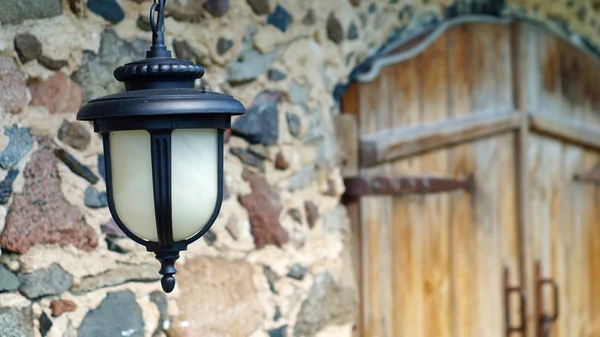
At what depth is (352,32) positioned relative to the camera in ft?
7.48

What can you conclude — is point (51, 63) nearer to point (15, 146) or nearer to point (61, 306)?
point (15, 146)

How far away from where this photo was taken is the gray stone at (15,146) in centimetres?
153

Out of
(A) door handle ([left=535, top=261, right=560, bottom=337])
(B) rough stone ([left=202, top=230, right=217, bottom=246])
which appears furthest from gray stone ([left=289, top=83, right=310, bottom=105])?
→ (A) door handle ([left=535, top=261, right=560, bottom=337])

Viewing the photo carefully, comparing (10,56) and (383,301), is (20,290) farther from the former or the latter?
(383,301)

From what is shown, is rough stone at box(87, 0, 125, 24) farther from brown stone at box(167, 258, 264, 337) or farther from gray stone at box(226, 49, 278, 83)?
Result: brown stone at box(167, 258, 264, 337)

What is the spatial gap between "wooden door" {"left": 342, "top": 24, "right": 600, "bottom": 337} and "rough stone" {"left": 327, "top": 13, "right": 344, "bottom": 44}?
15 cm

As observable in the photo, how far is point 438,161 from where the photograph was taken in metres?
2.49

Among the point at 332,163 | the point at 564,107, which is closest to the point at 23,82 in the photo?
the point at 332,163

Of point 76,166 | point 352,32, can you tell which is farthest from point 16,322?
point 352,32

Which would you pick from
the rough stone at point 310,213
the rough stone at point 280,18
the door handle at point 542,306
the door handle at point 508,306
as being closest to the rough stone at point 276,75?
the rough stone at point 280,18

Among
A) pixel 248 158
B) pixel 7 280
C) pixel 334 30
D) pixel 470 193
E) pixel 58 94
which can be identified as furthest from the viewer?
pixel 470 193

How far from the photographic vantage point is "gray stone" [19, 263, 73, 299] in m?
1.55

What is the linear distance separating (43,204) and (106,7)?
1.49 feet

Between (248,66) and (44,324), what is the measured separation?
2.67 ft
